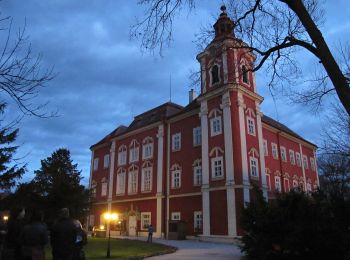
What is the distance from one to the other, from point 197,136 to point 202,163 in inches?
128

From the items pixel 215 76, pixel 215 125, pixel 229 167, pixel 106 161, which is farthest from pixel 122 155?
pixel 229 167

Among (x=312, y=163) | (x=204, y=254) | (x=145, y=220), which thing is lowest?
(x=204, y=254)

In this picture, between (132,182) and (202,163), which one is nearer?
(202,163)

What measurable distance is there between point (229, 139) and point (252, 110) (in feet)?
14.3

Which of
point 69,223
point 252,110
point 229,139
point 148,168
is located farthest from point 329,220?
point 148,168

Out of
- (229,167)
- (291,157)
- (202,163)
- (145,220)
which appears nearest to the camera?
(229,167)

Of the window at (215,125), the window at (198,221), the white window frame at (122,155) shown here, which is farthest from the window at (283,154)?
the white window frame at (122,155)

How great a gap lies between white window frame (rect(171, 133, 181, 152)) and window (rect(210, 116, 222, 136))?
4978mm

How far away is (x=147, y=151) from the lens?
39375 millimetres

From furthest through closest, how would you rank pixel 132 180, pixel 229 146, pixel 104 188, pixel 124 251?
pixel 104 188 → pixel 132 180 → pixel 229 146 → pixel 124 251

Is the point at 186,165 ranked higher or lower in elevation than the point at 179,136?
lower

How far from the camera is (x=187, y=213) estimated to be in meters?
32.6

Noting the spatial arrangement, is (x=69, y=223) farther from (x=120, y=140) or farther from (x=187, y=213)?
(x=120, y=140)

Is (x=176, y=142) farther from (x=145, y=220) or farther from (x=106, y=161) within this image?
(x=106, y=161)
